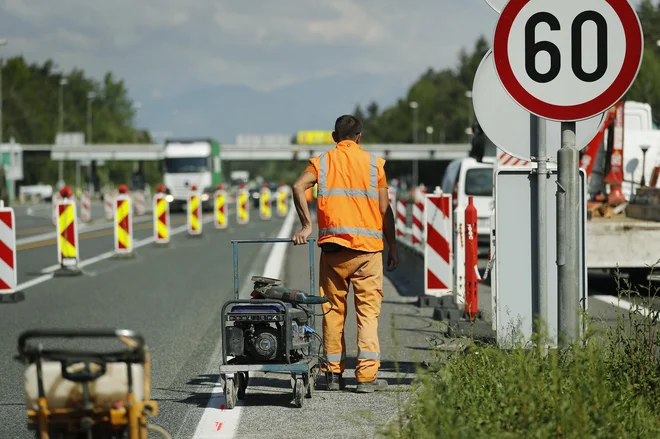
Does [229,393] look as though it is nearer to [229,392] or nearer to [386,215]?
[229,392]

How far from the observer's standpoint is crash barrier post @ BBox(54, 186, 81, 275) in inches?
739

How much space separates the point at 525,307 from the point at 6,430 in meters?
3.18

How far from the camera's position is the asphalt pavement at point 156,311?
781cm

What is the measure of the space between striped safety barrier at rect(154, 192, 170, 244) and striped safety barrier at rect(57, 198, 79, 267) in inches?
331

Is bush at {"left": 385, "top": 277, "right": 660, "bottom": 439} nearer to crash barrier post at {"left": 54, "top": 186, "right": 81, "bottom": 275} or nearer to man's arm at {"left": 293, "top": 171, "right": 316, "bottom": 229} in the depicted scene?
man's arm at {"left": 293, "top": 171, "right": 316, "bottom": 229}

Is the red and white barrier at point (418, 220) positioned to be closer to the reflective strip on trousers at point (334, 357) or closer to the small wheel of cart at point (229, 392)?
the reflective strip on trousers at point (334, 357)

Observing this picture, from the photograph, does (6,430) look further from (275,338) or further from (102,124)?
(102,124)

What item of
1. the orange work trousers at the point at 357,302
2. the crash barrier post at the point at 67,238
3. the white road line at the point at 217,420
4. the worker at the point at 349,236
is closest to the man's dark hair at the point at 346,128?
the worker at the point at 349,236

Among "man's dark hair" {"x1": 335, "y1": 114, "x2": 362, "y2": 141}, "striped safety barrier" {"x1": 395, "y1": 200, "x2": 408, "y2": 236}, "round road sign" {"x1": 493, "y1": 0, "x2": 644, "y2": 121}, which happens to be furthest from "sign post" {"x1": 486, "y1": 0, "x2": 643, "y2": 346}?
"striped safety barrier" {"x1": 395, "y1": 200, "x2": 408, "y2": 236}

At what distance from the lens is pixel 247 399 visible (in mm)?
7750

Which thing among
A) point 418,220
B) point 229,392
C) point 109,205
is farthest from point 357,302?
point 109,205

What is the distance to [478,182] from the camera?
2470cm

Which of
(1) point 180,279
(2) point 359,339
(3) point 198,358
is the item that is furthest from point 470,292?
(1) point 180,279

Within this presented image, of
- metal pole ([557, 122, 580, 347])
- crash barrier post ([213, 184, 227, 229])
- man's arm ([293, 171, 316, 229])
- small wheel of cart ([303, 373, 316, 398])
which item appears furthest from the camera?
crash barrier post ([213, 184, 227, 229])
